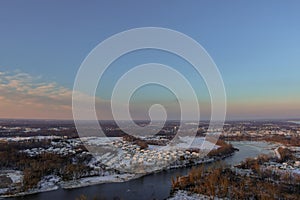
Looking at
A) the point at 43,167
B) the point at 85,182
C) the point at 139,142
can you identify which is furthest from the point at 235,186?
the point at 139,142

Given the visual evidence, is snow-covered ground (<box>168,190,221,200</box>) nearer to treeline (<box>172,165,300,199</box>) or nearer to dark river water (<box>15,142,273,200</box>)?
treeline (<box>172,165,300,199</box>)

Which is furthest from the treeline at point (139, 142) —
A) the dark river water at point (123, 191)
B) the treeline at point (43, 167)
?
the dark river water at point (123, 191)

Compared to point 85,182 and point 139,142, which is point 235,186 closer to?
point 85,182

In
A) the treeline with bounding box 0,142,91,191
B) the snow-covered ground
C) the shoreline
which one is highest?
the treeline with bounding box 0,142,91,191

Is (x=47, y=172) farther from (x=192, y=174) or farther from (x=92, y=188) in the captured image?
(x=192, y=174)

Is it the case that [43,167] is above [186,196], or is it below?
above

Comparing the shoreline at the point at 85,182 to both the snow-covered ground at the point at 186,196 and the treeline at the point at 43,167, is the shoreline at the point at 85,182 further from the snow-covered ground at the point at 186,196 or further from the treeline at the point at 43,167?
the snow-covered ground at the point at 186,196

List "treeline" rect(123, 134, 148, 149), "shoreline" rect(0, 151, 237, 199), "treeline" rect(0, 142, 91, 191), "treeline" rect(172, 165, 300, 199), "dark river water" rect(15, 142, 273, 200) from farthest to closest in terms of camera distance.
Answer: "treeline" rect(123, 134, 148, 149) → "treeline" rect(0, 142, 91, 191) → "shoreline" rect(0, 151, 237, 199) → "dark river water" rect(15, 142, 273, 200) → "treeline" rect(172, 165, 300, 199)

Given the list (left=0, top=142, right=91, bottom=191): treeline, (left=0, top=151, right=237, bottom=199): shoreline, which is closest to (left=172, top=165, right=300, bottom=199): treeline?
(left=0, top=151, right=237, bottom=199): shoreline

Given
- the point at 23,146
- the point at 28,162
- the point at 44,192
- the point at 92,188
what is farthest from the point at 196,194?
the point at 23,146
